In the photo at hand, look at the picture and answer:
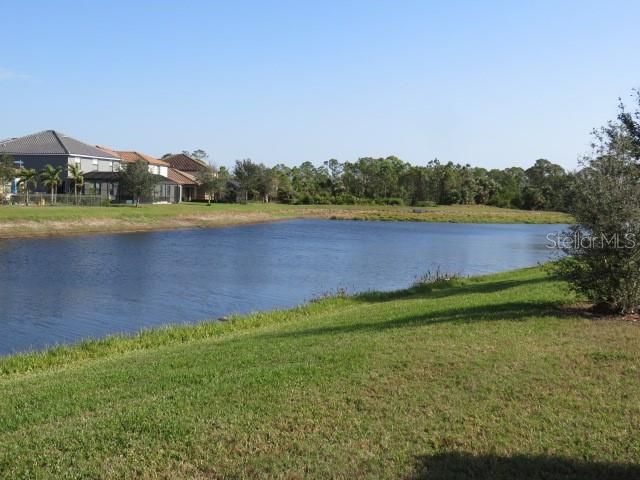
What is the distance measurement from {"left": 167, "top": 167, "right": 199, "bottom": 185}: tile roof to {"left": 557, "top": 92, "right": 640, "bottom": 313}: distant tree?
80054 mm

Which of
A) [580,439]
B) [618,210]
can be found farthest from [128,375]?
[618,210]

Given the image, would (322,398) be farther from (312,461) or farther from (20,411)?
(20,411)

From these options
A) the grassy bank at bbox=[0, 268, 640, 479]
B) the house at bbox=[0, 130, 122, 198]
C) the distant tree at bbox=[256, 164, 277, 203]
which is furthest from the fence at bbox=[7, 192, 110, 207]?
the grassy bank at bbox=[0, 268, 640, 479]

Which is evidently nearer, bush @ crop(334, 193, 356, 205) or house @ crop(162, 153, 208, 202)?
house @ crop(162, 153, 208, 202)

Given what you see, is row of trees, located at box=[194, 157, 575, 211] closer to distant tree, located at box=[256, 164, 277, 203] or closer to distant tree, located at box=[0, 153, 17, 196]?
distant tree, located at box=[256, 164, 277, 203]

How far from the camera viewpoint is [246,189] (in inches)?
3895

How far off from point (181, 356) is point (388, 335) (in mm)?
3408

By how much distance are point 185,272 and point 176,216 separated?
34022 millimetres

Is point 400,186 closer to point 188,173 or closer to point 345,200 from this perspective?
point 345,200

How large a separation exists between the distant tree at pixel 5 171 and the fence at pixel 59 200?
58.3 inches

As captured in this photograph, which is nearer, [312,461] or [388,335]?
[312,461]

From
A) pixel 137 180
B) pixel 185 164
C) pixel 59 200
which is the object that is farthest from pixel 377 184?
pixel 59 200

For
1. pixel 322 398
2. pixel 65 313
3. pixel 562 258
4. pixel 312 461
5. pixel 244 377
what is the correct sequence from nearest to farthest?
pixel 312 461 < pixel 322 398 < pixel 244 377 < pixel 562 258 < pixel 65 313

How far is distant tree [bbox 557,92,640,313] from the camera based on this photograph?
39.4 feet
